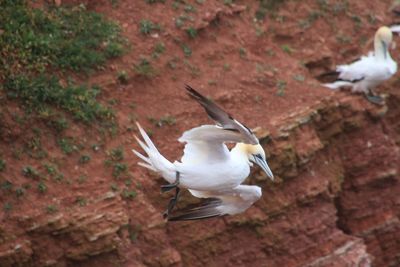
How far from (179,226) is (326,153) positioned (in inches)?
144

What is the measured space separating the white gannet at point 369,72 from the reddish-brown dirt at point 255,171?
0.68 ft

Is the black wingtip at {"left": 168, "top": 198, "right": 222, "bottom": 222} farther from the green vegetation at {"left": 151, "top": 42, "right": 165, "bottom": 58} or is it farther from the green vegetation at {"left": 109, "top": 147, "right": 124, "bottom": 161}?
the green vegetation at {"left": 151, "top": 42, "right": 165, "bottom": 58}

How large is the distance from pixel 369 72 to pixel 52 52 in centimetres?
552

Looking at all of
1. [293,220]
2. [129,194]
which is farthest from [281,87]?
[129,194]

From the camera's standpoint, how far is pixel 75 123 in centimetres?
1584

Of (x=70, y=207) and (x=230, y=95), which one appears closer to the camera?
(x=70, y=207)

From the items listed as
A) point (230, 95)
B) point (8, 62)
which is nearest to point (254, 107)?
point (230, 95)

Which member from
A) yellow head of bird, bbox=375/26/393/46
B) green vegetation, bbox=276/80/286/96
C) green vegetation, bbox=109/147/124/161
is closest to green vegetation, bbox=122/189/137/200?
green vegetation, bbox=109/147/124/161

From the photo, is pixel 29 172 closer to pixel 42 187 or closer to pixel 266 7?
pixel 42 187

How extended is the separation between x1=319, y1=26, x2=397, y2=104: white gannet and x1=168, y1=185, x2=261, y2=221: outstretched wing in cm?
562

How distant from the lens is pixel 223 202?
13836 mm

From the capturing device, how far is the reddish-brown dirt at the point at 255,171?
48.1 feet

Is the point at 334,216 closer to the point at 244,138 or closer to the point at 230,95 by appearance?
the point at 230,95

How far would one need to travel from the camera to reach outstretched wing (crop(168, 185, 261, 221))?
44.3 ft
